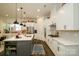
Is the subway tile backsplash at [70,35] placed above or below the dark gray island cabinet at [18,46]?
above

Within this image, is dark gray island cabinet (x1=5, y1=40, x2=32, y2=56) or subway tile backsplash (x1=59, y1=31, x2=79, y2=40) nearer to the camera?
subway tile backsplash (x1=59, y1=31, x2=79, y2=40)

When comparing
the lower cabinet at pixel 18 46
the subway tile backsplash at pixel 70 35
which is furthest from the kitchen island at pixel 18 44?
the subway tile backsplash at pixel 70 35

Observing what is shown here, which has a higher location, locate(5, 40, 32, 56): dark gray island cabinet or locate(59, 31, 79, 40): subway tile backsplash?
locate(59, 31, 79, 40): subway tile backsplash

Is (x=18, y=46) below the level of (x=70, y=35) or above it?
below

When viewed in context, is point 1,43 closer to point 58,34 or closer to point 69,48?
point 69,48

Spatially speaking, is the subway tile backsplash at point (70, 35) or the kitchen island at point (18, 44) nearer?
the subway tile backsplash at point (70, 35)

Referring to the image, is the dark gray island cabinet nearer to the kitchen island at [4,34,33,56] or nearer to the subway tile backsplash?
the kitchen island at [4,34,33,56]

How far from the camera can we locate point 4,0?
4.61 ft

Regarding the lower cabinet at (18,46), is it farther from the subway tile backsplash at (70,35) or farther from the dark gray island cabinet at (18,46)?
the subway tile backsplash at (70,35)

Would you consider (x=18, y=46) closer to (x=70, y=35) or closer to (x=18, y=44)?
(x=18, y=44)

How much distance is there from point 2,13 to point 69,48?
175 cm

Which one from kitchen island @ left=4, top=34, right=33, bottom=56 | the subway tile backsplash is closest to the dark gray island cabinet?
kitchen island @ left=4, top=34, right=33, bottom=56

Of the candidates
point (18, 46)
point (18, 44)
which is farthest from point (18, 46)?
point (18, 44)

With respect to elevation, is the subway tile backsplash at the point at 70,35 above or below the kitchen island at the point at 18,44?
above
